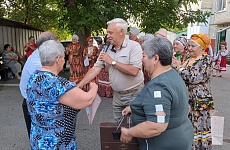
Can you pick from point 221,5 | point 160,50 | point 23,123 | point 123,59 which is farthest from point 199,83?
point 221,5

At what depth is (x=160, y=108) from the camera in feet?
4.77

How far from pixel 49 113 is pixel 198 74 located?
1693 mm

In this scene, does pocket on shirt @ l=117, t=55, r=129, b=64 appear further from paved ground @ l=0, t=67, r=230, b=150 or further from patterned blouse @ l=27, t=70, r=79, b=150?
paved ground @ l=0, t=67, r=230, b=150

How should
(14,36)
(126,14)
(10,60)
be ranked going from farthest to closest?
(14,36), (10,60), (126,14)

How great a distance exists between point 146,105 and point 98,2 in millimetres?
4459

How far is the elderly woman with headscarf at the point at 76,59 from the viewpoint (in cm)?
757

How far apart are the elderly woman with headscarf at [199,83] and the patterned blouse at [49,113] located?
1459mm

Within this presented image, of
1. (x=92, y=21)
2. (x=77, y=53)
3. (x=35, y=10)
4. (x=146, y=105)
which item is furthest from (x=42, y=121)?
(x=35, y=10)

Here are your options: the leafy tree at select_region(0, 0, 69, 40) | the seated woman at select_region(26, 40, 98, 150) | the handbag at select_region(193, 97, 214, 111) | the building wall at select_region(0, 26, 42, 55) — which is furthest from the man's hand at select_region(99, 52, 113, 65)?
the leafy tree at select_region(0, 0, 69, 40)

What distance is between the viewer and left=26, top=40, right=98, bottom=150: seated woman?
5.50ft

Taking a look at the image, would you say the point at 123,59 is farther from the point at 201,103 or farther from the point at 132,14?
the point at 132,14

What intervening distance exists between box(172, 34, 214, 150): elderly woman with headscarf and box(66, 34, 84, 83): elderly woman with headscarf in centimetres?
519

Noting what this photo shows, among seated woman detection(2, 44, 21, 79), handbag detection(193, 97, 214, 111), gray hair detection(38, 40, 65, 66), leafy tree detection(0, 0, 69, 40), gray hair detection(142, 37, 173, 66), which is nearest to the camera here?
gray hair detection(142, 37, 173, 66)

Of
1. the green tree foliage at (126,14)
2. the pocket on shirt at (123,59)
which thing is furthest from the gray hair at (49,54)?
the green tree foliage at (126,14)
